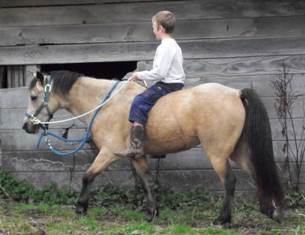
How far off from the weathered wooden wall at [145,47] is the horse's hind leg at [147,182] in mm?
960

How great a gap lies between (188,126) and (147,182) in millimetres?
848

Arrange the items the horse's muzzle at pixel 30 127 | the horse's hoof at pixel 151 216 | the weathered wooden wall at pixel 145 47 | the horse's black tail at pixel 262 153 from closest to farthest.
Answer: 1. the horse's black tail at pixel 262 153
2. the horse's hoof at pixel 151 216
3. the horse's muzzle at pixel 30 127
4. the weathered wooden wall at pixel 145 47

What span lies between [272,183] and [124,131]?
5.49 ft

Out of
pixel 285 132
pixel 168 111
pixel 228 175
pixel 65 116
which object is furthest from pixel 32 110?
pixel 285 132

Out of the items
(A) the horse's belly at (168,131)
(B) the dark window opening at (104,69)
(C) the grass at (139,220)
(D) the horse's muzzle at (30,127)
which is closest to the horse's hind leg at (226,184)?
(C) the grass at (139,220)

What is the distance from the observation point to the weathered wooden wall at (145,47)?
27.5ft

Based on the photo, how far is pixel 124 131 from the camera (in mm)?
7430

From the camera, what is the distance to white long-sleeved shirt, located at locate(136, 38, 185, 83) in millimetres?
7020

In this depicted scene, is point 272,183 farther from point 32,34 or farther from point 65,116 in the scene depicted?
point 32,34

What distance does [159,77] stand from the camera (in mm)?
7109

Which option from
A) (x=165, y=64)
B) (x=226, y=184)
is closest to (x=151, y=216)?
(x=226, y=184)

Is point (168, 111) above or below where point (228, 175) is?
above

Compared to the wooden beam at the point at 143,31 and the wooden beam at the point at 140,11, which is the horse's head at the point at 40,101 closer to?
the wooden beam at the point at 143,31

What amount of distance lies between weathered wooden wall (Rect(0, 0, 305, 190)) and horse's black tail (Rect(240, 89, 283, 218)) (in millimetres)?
1450
